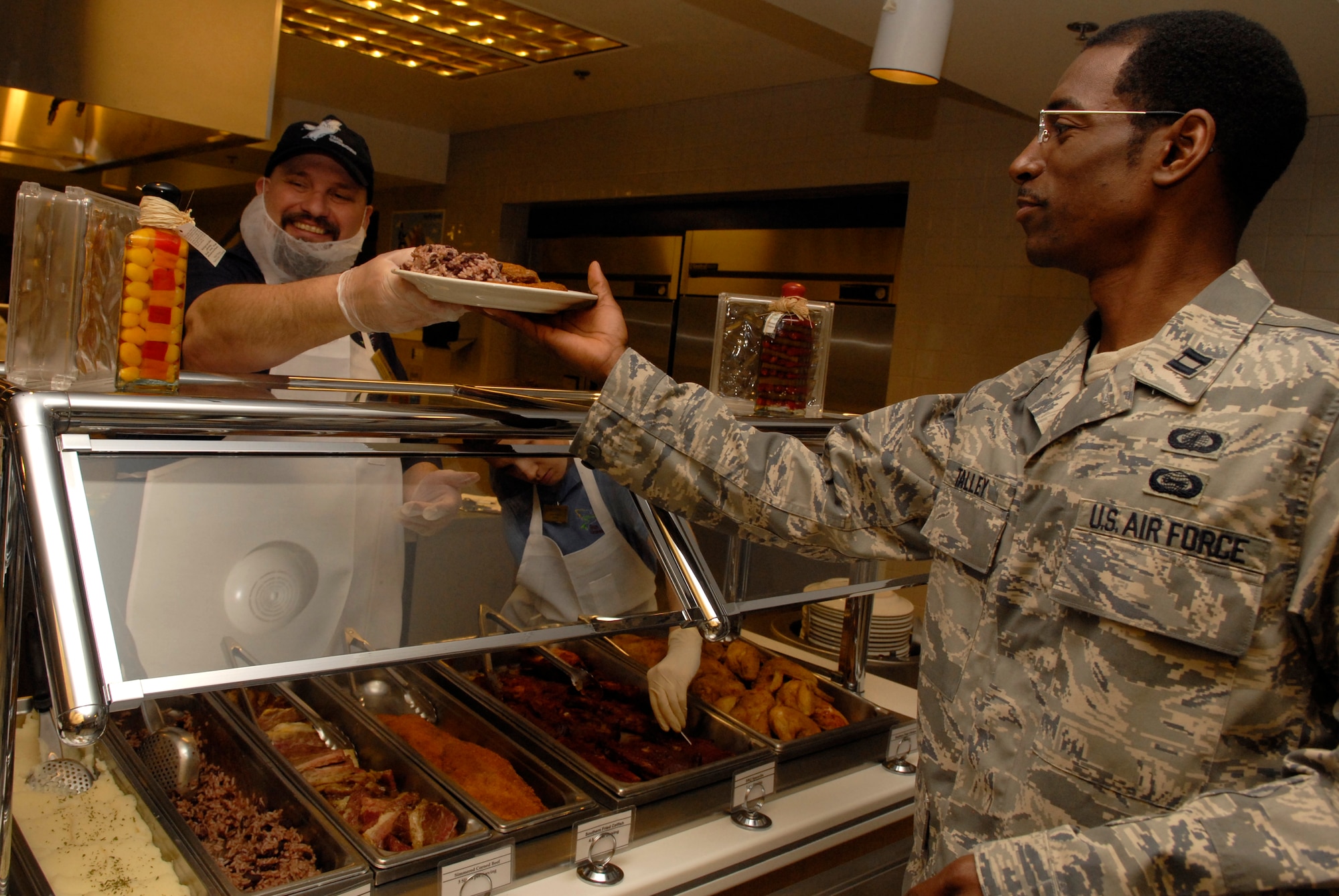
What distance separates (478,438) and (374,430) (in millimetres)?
154

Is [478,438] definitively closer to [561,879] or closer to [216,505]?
[216,505]

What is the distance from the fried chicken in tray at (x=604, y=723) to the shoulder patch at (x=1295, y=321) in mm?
1044

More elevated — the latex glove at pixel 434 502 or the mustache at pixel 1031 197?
the mustache at pixel 1031 197

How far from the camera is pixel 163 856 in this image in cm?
128

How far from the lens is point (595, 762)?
1539mm

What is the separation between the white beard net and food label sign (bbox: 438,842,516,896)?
4.43 ft

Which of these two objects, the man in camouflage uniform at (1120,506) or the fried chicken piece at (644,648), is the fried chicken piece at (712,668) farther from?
the man in camouflage uniform at (1120,506)

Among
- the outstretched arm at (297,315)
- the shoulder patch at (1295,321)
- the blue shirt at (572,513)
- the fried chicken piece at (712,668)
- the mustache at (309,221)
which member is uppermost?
the mustache at (309,221)

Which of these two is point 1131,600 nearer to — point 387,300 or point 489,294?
point 489,294

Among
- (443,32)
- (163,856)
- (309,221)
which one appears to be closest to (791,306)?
(309,221)

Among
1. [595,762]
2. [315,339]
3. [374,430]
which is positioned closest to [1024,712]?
[595,762]

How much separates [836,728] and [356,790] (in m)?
0.86

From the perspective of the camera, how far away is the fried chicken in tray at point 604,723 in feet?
5.16

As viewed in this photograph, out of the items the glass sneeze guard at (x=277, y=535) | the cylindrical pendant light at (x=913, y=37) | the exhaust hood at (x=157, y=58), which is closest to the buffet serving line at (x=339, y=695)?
the glass sneeze guard at (x=277, y=535)
